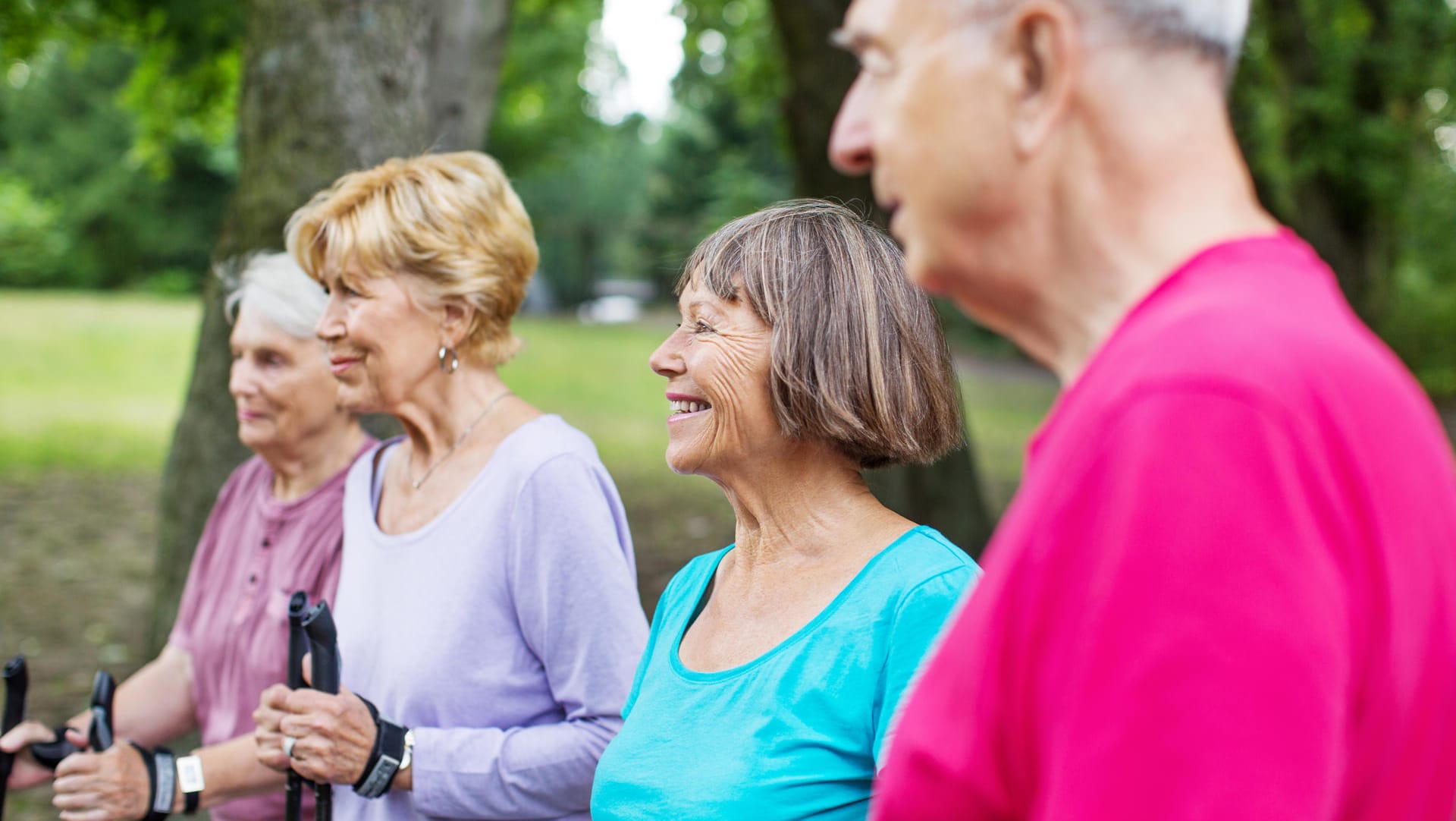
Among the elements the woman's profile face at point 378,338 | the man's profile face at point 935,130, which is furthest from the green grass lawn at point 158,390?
the man's profile face at point 935,130

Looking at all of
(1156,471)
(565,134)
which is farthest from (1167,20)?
(565,134)

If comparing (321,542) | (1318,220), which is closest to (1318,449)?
(321,542)

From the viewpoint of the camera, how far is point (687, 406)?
2.27m

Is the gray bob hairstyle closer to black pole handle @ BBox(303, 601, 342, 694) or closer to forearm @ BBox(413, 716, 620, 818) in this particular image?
forearm @ BBox(413, 716, 620, 818)

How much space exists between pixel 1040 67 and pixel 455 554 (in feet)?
6.54

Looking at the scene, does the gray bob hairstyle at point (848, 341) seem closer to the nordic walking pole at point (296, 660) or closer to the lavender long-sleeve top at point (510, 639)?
the lavender long-sleeve top at point (510, 639)

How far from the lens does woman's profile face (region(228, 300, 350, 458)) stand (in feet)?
11.3

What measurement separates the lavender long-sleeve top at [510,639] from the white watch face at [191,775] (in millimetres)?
400

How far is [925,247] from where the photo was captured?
102 centimetres

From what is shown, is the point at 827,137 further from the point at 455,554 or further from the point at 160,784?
the point at 160,784

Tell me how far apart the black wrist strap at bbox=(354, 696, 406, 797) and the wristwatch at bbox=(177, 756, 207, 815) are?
0.58m

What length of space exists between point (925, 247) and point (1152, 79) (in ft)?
0.65

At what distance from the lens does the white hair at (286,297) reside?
348cm

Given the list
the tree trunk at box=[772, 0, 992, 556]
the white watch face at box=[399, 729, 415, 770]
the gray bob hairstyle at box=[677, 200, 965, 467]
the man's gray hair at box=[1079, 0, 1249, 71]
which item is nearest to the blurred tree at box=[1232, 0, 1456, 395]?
the tree trunk at box=[772, 0, 992, 556]
